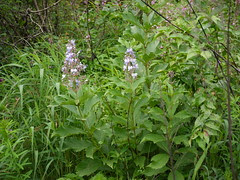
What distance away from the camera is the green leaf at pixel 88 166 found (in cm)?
240

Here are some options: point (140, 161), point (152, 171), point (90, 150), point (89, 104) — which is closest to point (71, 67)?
point (89, 104)

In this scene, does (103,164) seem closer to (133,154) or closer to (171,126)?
(133,154)

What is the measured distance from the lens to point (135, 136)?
2.38m

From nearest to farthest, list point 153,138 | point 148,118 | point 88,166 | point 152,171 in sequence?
point 153,138 → point 152,171 → point 88,166 → point 148,118

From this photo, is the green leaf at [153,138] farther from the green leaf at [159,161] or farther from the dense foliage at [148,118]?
the green leaf at [159,161]

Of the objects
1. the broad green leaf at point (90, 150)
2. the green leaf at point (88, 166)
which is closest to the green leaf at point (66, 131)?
the broad green leaf at point (90, 150)

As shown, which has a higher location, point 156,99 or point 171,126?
point 156,99

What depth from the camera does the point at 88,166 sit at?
8.01 ft

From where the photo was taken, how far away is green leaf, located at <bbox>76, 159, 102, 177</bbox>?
2.40 meters

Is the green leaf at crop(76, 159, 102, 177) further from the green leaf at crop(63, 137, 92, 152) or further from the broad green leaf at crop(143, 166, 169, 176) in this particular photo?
the broad green leaf at crop(143, 166, 169, 176)

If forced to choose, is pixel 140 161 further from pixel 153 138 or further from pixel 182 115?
pixel 182 115

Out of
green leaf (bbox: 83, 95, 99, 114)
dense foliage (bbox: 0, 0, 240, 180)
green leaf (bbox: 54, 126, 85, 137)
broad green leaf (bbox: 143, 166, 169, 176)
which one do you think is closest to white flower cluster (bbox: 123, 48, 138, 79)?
dense foliage (bbox: 0, 0, 240, 180)

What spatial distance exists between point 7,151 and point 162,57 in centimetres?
176

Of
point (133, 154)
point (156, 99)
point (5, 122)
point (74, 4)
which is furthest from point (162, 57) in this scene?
point (74, 4)
